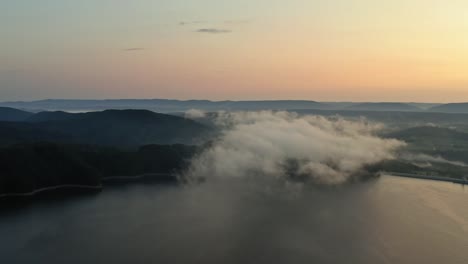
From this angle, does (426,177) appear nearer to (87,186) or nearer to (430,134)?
(87,186)

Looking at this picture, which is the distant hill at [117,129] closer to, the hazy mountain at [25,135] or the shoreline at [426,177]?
the hazy mountain at [25,135]

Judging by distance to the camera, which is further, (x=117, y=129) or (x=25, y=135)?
(x=117, y=129)

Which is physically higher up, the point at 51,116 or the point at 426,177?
the point at 51,116

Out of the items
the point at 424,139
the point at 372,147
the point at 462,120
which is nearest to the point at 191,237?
the point at 372,147

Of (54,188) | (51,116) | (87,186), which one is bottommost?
(87,186)

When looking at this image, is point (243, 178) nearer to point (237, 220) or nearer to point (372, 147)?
point (237, 220)

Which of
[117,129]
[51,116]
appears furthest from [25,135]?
[51,116]

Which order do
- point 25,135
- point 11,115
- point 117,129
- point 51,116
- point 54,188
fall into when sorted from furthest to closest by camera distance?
point 11,115 < point 51,116 < point 117,129 < point 25,135 < point 54,188

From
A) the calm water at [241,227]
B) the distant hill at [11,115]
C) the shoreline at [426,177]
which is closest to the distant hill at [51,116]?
the distant hill at [11,115]
